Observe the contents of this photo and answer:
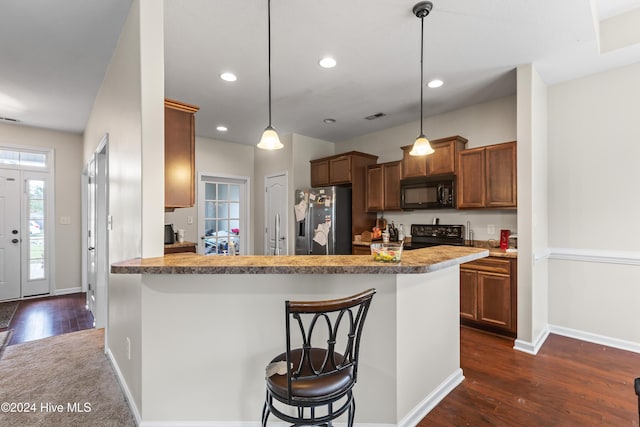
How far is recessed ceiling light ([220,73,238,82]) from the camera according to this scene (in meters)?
3.01

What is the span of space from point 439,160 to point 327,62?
2033 mm

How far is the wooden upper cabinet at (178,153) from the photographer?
7.93ft

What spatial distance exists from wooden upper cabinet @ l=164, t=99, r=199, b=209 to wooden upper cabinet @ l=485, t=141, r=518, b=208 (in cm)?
320

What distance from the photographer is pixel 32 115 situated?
4270 mm

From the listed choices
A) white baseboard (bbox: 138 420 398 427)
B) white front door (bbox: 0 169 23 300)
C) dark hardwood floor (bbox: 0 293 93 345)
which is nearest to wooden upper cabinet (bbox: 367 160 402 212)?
white baseboard (bbox: 138 420 398 427)

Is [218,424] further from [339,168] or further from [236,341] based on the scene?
[339,168]

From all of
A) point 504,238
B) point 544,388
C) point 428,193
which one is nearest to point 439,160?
point 428,193

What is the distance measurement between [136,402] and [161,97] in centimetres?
198

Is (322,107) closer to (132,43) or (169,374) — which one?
(132,43)

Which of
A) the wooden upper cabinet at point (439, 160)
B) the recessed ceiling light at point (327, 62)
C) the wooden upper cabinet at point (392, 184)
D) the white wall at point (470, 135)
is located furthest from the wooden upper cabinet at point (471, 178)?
the recessed ceiling light at point (327, 62)

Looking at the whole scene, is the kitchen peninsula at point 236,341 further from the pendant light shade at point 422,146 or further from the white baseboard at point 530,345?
the white baseboard at point 530,345

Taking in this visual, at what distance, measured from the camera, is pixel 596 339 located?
3074 mm

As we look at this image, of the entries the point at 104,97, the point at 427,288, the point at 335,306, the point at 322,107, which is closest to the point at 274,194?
the point at 322,107

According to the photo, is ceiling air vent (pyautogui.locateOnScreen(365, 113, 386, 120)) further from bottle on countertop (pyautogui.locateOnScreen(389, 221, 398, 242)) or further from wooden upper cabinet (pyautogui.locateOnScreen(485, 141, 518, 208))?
bottle on countertop (pyautogui.locateOnScreen(389, 221, 398, 242))
